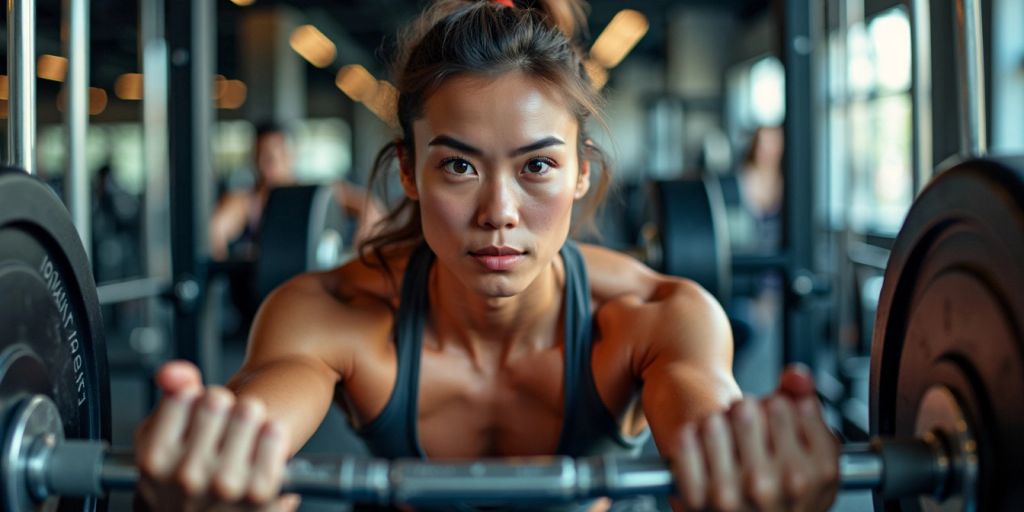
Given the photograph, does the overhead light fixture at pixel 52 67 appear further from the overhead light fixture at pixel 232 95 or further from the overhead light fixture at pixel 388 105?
the overhead light fixture at pixel 232 95

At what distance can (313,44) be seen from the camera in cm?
1107

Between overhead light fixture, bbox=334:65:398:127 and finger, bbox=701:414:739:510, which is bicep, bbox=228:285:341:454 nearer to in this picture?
finger, bbox=701:414:739:510

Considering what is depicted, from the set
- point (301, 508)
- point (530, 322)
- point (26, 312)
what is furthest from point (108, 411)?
point (301, 508)

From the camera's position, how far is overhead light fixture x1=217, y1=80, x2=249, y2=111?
50.7 feet

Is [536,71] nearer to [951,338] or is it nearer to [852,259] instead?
[951,338]

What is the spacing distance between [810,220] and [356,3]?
8.47 metres

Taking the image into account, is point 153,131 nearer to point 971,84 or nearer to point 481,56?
point 481,56

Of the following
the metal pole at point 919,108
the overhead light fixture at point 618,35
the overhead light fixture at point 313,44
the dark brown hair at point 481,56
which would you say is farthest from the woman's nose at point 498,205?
the overhead light fixture at point 313,44

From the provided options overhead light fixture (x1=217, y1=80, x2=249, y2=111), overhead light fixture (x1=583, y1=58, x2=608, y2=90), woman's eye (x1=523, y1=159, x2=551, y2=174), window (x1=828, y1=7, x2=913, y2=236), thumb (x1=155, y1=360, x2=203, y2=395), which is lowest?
thumb (x1=155, y1=360, x2=203, y2=395)

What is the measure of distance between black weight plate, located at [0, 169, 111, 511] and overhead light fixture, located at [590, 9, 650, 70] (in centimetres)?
688

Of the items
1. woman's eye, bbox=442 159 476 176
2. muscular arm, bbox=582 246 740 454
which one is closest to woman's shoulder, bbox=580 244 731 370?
muscular arm, bbox=582 246 740 454

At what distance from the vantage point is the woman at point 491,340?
702 mm

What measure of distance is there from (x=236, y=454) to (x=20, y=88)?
0.56m

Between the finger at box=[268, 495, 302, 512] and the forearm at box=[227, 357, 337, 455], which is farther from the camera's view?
the forearm at box=[227, 357, 337, 455]
